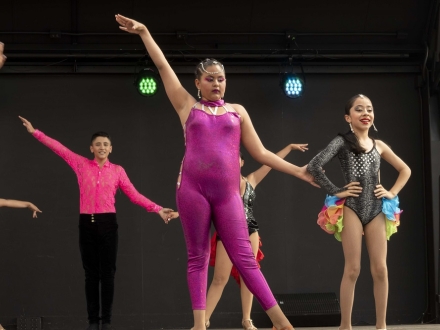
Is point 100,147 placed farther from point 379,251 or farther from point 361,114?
point 379,251

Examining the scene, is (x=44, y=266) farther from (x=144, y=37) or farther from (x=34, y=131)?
(x=144, y=37)

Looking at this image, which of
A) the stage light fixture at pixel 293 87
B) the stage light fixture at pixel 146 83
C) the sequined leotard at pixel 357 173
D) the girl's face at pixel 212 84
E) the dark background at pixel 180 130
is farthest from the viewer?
the dark background at pixel 180 130

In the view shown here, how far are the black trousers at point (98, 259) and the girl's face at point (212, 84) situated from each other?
2.35 m

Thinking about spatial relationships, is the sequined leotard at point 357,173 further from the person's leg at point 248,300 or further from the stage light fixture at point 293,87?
the stage light fixture at point 293,87

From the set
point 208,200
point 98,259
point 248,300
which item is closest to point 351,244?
point 208,200

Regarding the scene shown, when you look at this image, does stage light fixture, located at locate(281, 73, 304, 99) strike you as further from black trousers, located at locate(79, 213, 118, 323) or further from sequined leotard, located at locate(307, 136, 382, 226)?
sequined leotard, located at locate(307, 136, 382, 226)

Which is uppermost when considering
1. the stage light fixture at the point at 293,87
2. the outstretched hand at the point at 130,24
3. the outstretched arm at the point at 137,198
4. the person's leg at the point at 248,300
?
the stage light fixture at the point at 293,87

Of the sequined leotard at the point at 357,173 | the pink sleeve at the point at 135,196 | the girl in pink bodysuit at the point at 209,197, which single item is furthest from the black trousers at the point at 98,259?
the girl in pink bodysuit at the point at 209,197

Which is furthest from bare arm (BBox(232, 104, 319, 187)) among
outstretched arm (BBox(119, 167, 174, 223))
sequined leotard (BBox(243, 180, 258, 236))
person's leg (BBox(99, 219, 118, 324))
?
person's leg (BBox(99, 219, 118, 324))

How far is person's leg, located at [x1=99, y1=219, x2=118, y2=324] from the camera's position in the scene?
611cm

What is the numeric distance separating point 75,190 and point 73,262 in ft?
2.62

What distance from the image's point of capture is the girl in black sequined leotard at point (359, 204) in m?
5.03

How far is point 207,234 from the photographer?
161 inches

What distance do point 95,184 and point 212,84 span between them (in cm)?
240
